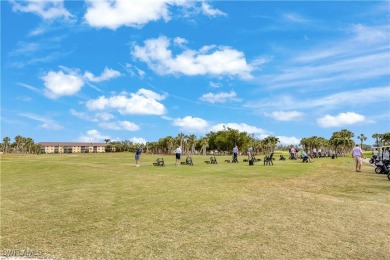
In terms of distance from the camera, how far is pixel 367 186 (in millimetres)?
18000

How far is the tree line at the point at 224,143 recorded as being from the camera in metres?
117

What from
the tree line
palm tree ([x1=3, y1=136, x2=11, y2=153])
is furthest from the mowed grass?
palm tree ([x1=3, y1=136, x2=11, y2=153])

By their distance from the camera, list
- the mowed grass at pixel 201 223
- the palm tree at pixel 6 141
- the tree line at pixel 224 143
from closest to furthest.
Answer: the mowed grass at pixel 201 223 < the tree line at pixel 224 143 < the palm tree at pixel 6 141

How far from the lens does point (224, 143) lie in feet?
394

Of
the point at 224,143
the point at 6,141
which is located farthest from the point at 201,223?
the point at 6,141

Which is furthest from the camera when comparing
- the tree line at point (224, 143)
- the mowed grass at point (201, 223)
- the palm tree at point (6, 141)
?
the palm tree at point (6, 141)

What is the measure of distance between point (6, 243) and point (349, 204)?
11.5 m

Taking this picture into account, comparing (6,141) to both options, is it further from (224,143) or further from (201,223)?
(201,223)

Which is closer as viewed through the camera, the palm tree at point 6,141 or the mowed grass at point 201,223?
the mowed grass at point 201,223

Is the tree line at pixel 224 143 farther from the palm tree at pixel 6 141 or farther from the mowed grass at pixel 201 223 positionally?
the mowed grass at pixel 201 223

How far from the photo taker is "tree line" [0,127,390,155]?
117 m

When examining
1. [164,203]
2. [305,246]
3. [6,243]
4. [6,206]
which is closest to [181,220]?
[164,203]

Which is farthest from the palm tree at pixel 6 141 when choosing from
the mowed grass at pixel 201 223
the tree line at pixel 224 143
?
the mowed grass at pixel 201 223

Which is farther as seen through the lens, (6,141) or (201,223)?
(6,141)
